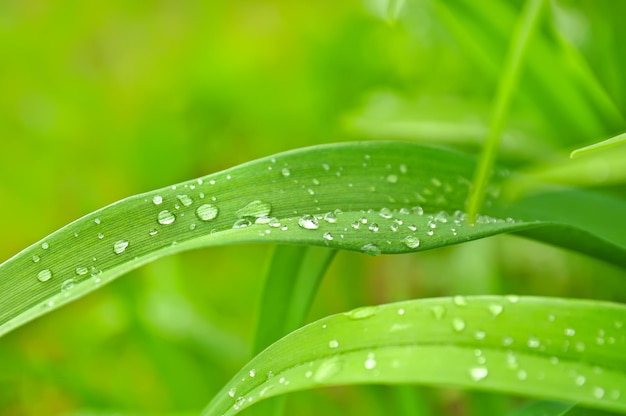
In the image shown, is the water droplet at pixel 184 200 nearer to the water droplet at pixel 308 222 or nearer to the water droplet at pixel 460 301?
the water droplet at pixel 308 222

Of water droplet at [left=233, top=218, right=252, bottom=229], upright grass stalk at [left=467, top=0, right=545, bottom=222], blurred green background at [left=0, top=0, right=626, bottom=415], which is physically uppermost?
blurred green background at [left=0, top=0, right=626, bottom=415]

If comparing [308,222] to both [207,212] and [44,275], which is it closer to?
[207,212]

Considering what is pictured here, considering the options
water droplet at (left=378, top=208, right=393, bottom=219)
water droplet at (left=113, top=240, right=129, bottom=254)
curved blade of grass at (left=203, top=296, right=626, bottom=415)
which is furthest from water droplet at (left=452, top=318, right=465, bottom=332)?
water droplet at (left=113, top=240, right=129, bottom=254)

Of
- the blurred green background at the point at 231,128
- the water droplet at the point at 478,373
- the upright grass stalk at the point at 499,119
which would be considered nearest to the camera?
the water droplet at the point at 478,373

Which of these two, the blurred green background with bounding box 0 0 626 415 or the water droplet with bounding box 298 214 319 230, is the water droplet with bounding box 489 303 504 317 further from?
the blurred green background with bounding box 0 0 626 415

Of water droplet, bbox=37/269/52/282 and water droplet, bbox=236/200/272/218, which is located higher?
water droplet, bbox=236/200/272/218

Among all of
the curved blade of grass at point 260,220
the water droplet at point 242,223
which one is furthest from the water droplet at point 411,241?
the water droplet at point 242,223

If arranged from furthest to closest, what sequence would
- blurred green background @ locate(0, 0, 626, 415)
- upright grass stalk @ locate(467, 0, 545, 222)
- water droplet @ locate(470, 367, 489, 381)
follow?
blurred green background @ locate(0, 0, 626, 415), upright grass stalk @ locate(467, 0, 545, 222), water droplet @ locate(470, 367, 489, 381)

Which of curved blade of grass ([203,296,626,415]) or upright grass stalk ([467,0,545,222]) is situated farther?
upright grass stalk ([467,0,545,222])
